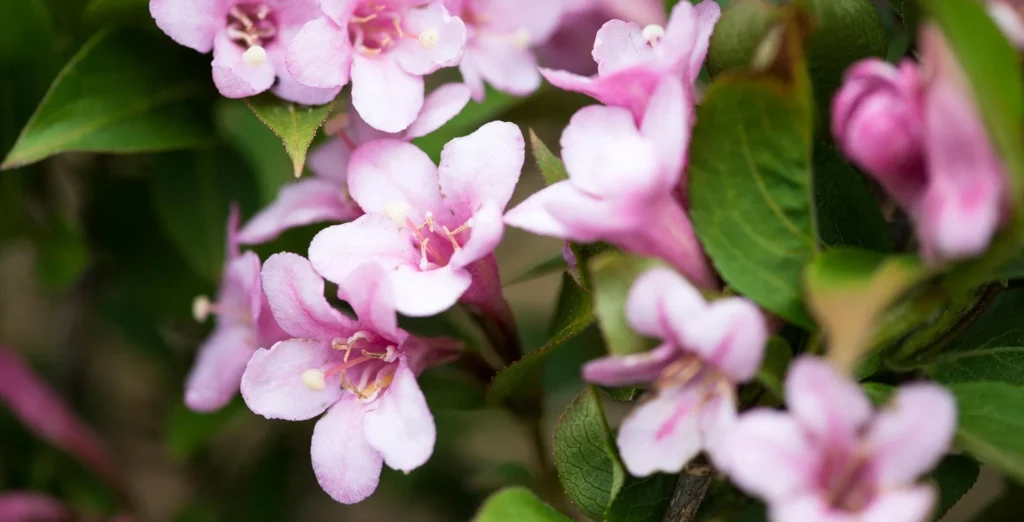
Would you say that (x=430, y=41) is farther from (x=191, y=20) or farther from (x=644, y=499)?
(x=644, y=499)

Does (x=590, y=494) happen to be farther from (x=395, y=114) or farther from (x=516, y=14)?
(x=516, y=14)

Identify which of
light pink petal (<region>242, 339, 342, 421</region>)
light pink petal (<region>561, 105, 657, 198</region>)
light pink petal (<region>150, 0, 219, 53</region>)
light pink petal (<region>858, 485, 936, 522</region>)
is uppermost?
light pink petal (<region>561, 105, 657, 198</region>)

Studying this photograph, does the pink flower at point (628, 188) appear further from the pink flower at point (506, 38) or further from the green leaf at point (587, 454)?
the pink flower at point (506, 38)

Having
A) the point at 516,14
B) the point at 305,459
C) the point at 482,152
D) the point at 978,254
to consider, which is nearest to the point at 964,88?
the point at 978,254

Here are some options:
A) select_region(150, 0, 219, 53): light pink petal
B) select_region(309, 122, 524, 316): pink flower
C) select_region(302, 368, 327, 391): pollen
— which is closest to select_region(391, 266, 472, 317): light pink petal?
select_region(309, 122, 524, 316): pink flower

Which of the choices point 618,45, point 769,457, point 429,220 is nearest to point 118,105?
point 429,220

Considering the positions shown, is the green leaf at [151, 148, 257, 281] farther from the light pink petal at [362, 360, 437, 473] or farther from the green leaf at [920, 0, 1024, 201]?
the green leaf at [920, 0, 1024, 201]

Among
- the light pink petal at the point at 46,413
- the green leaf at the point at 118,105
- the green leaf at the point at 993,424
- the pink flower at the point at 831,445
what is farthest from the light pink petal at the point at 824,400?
the light pink petal at the point at 46,413
